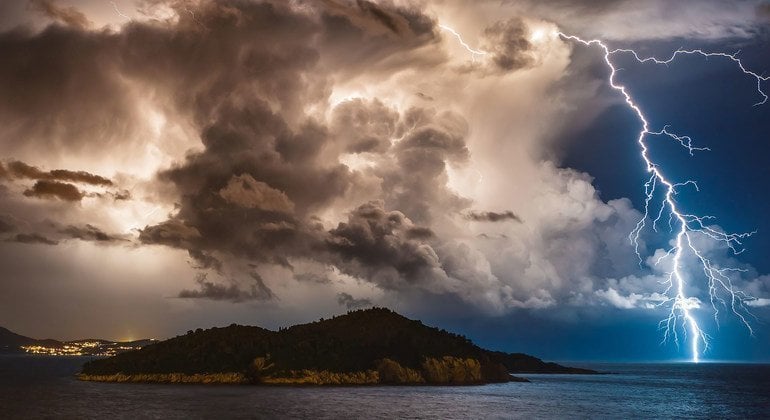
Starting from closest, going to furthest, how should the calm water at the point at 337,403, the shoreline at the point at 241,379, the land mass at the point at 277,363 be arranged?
the calm water at the point at 337,403 < the shoreline at the point at 241,379 < the land mass at the point at 277,363

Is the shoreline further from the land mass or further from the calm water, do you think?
the calm water

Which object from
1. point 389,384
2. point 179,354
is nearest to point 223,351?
point 179,354

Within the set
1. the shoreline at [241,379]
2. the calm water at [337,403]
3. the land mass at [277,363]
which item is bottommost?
the calm water at [337,403]

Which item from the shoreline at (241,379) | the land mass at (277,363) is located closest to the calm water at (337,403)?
the shoreline at (241,379)

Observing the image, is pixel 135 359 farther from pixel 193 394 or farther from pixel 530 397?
pixel 530 397

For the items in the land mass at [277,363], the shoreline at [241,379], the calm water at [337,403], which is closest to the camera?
the calm water at [337,403]

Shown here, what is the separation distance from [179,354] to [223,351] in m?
12.6

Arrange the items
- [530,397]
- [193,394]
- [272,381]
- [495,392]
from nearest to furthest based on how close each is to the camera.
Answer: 1. [193,394]
2. [530,397]
3. [495,392]
4. [272,381]

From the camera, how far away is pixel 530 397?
145 metres

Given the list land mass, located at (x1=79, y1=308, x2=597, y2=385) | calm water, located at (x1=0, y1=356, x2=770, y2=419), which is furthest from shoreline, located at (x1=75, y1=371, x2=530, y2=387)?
calm water, located at (x1=0, y1=356, x2=770, y2=419)

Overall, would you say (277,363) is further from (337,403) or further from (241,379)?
(337,403)

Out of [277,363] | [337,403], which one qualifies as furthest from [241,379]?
[337,403]

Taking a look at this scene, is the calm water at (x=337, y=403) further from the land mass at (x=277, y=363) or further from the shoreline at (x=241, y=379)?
the land mass at (x=277, y=363)

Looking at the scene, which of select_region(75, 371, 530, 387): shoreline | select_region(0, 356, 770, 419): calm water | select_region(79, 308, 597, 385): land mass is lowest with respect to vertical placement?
select_region(0, 356, 770, 419): calm water
